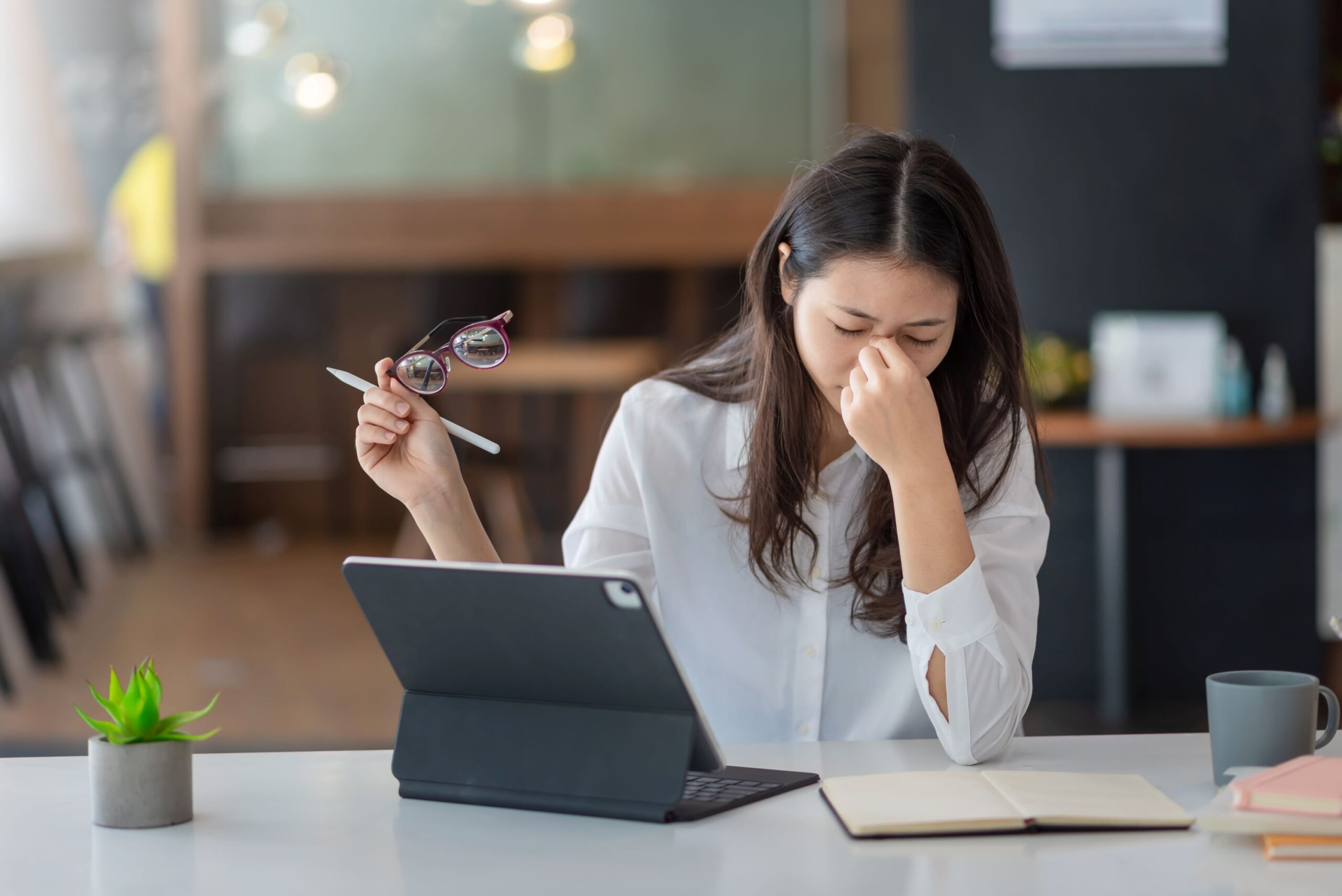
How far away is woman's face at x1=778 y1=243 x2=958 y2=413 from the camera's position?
4.83 feet

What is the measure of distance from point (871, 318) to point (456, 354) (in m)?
0.42

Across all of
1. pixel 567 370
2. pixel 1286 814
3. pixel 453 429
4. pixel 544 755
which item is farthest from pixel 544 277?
pixel 1286 814

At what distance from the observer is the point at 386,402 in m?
1.43

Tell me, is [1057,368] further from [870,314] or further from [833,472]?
[870,314]

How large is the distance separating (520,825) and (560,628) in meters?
0.16

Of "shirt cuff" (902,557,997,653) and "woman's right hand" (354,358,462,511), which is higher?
"woman's right hand" (354,358,462,511)

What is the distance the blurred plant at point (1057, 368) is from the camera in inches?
151

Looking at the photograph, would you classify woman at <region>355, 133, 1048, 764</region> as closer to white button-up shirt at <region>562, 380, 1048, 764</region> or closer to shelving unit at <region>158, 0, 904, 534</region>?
white button-up shirt at <region>562, 380, 1048, 764</region>

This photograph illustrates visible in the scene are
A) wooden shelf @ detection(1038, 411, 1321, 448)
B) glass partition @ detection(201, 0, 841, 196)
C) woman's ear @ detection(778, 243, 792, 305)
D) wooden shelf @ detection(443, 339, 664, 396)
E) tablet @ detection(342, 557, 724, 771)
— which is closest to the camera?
tablet @ detection(342, 557, 724, 771)

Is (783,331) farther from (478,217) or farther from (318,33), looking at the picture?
(318,33)

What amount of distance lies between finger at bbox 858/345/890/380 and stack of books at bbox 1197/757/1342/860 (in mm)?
494

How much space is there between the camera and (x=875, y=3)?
255 inches

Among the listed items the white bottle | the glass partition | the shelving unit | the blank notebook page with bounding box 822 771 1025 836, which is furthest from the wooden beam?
the blank notebook page with bounding box 822 771 1025 836

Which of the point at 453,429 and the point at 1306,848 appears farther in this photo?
the point at 453,429
